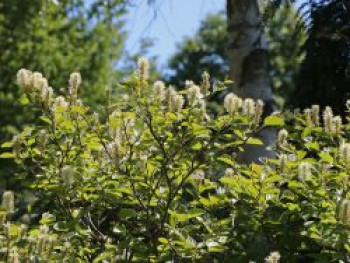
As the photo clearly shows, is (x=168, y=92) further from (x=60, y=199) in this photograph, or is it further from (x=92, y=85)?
(x=92, y=85)

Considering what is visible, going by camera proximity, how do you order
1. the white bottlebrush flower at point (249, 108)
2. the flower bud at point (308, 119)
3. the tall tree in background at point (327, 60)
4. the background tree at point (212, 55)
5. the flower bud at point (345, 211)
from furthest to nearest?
the background tree at point (212, 55) → the tall tree in background at point (327, 60) → the flower bud at point (308, 119) → the white bottlebrush flower at point (249, 108) → the flower bud at point (345, 211)

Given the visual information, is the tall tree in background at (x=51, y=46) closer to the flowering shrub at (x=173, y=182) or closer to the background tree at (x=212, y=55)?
the background tree at (x=212, y=55)

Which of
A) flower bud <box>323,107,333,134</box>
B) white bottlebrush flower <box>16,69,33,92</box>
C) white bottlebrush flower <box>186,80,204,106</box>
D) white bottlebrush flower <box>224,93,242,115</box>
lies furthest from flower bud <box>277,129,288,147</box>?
white bottlebrush flower <box>16,69,33,92</box>

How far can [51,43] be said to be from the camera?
50.6 ft

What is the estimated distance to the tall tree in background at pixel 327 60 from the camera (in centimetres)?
456

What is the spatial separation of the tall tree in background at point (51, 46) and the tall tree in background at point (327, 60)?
32.2ft

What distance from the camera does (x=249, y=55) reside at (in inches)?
167

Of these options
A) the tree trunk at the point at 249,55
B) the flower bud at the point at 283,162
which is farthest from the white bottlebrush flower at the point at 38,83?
the tree trunk at the point at 249,55

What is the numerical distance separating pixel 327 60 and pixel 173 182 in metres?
2.45

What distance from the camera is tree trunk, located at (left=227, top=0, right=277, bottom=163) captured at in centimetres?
416

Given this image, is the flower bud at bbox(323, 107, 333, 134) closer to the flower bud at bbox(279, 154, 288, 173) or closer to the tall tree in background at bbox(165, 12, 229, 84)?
the flower bud at bbox(279, 154, 288, 173)

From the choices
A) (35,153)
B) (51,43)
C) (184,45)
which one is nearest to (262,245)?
(35,153)

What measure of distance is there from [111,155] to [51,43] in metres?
13.3

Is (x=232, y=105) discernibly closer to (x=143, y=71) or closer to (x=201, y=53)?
(x=143, y=71)
